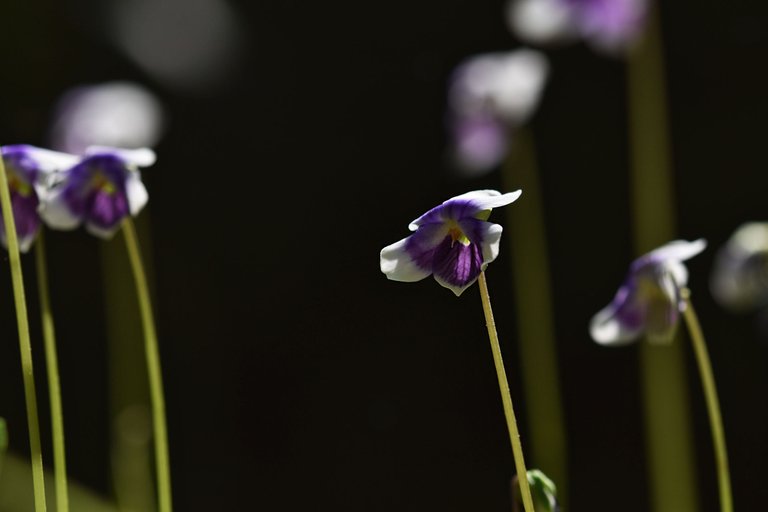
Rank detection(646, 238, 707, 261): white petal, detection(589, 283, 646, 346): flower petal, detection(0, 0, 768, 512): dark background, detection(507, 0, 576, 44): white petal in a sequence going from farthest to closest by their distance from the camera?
detection(0, 0, 768, 512): dark background
detection(507, 0, 576, 44): white petal
detection(589, 283, 646, 346): flower petal
detection(646, 238, 707, 261): white petal

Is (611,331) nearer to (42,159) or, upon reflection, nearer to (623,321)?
(623,321)

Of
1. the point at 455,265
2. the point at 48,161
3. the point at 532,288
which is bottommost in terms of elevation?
the point at 532,288

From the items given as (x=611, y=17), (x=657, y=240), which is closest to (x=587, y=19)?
(x=611, y=17)

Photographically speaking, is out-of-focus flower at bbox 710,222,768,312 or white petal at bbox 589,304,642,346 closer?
white petal at bbox 589,304,642,346

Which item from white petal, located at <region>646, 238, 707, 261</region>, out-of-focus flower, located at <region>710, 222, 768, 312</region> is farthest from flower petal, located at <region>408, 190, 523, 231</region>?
out-of-focus flower, located at <region>710, 222, 768, 312</region>

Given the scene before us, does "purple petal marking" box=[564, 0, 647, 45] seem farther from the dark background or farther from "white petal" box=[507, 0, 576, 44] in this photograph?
the dark background

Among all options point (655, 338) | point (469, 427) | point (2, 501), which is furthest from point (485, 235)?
point (469, 427)

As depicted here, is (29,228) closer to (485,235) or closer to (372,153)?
(485,235)
